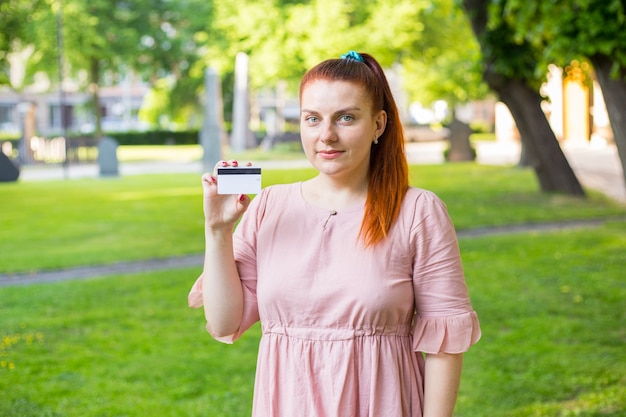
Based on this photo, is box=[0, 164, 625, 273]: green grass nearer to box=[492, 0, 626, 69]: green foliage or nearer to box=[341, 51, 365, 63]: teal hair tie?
box=[492, 0, 626, 69]: green foliage

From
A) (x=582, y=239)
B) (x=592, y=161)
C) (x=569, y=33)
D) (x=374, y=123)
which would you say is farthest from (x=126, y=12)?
(x=374, y=123)

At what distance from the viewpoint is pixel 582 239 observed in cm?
1230

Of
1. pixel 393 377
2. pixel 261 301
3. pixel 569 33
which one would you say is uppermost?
pixel 569 33

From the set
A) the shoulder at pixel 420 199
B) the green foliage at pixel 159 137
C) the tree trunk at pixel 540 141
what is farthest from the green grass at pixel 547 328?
the green foliage at pixel 159 137

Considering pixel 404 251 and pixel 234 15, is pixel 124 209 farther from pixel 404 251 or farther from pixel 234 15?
pixel 234 15

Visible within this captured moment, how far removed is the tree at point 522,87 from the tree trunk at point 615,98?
548 cm

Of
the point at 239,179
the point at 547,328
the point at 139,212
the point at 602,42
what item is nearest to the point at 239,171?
the point at 239,179

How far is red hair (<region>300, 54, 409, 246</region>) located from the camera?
2.39 metres

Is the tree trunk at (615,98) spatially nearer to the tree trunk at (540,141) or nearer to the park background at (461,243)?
the park background at (461,243)

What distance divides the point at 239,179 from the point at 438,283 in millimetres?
554

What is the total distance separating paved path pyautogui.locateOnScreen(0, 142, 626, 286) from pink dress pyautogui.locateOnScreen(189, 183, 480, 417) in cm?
219

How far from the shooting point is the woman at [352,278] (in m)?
2.39

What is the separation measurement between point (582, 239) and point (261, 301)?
10.4 m

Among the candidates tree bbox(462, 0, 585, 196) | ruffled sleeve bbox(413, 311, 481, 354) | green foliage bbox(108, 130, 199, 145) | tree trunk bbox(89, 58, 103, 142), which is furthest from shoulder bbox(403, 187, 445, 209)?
green foliage bbox(108, 130, 199, 145)
